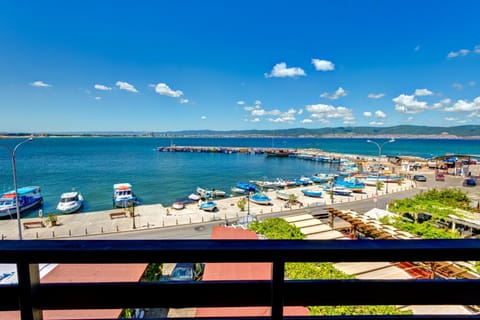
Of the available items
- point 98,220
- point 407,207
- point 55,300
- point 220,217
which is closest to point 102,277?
point 55,300

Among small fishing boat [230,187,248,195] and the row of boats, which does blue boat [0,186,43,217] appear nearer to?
the row of boats

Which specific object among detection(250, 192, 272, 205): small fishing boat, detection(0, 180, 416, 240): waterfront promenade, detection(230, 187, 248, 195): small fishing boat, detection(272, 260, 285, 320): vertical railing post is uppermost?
detection(272, 260, 285, 320): vertical railing post

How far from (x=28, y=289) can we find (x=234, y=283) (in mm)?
686

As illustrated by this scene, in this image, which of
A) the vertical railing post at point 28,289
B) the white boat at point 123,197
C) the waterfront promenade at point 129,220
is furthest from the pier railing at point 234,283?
the white boat at point 123,197

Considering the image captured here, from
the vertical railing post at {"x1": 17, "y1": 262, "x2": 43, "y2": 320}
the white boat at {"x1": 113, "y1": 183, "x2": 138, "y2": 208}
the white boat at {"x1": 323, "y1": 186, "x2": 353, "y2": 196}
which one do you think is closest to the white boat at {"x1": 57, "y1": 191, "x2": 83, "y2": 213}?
the white boat at {"x1": 113, "y1": 183, "x2": 138, "y2": 208}

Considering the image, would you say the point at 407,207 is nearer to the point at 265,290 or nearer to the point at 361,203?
the point at 361,203

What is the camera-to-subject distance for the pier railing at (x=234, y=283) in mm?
783

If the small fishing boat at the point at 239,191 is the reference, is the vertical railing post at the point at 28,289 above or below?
above

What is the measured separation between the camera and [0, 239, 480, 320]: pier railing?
78 centimetres

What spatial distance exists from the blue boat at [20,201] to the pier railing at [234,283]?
90.6ft

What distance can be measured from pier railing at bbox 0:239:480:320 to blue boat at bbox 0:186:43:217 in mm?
27612

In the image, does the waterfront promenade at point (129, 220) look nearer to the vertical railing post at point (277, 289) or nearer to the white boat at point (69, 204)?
the white boat at point (69, 204)

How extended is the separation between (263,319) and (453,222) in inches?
620

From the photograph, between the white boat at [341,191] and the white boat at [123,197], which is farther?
the white boat at [341,191]
